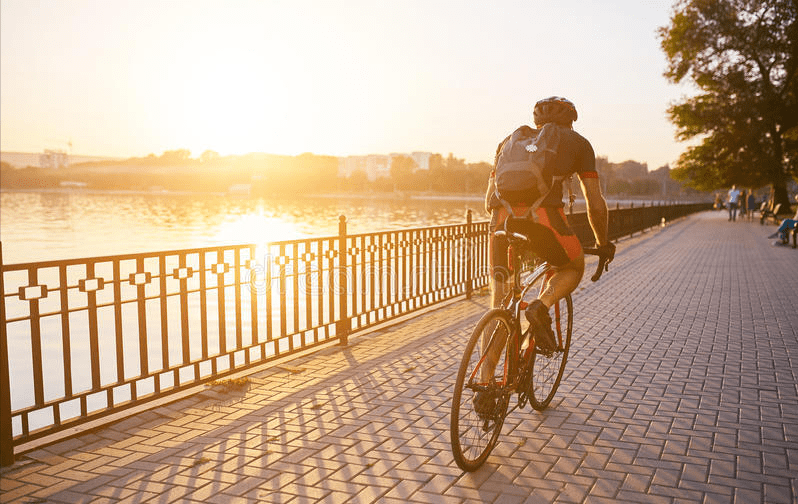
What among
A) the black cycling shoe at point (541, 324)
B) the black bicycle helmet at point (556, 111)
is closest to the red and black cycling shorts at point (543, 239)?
the black cycling shoe at point (541, 324)

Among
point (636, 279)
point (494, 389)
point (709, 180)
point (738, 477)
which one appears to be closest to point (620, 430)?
point (738, 477)

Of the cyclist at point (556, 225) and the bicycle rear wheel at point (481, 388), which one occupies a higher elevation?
the cyclist at point (556, 225)

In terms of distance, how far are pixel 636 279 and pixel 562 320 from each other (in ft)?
27.9

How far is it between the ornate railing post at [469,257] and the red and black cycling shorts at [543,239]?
6.09 m

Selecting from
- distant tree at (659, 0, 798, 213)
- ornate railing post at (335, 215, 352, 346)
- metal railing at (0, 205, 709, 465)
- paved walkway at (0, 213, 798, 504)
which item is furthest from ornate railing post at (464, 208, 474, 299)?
distant tree at (659, 0, 798, 213)

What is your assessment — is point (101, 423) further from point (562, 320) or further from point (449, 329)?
point (449, 329)

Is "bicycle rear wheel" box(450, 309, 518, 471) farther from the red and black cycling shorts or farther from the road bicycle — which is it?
the red and black cycling shorts

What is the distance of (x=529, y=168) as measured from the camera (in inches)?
151

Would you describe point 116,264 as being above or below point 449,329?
above

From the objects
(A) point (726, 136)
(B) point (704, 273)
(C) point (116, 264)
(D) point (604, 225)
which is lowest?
(B) point (704, 273)

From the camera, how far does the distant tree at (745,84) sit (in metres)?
37.9

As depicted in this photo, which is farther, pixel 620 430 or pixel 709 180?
pixel 709 180

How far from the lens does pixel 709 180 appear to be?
150 feet

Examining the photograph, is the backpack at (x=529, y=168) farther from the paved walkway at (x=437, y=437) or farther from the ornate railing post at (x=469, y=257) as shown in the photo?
the ornate railing post at (x=469, y=257)
